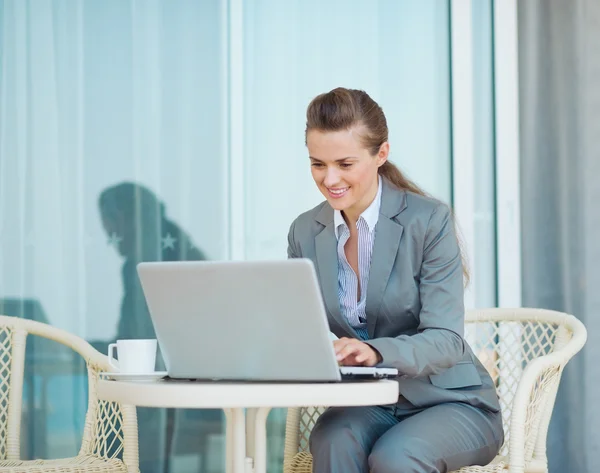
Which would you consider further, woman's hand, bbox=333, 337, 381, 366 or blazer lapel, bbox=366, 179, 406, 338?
blazer lapel, bbox=366, 179, 406, 338

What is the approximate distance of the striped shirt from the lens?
2258 millimetres

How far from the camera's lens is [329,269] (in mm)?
2254

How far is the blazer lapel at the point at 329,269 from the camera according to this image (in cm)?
223

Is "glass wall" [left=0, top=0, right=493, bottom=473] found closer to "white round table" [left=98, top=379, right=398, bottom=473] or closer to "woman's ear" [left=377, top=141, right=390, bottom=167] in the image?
"woman's ear" [left=377, top=141, right=390, bottom=167]

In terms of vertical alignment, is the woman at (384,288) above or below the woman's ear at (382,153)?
below

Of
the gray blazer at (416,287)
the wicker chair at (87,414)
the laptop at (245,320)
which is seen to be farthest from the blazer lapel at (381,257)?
the wicker chair at (87,414)

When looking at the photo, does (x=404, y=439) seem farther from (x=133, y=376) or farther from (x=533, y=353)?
(x=533, y=353)

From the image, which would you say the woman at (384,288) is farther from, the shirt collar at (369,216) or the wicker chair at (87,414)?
the wicker chair at (87,414)

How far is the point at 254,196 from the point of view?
3213 mm

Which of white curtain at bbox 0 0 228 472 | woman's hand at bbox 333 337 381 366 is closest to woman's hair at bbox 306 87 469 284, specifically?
woman's hand at bbox 333 337 381 366

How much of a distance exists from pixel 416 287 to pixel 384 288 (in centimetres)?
8

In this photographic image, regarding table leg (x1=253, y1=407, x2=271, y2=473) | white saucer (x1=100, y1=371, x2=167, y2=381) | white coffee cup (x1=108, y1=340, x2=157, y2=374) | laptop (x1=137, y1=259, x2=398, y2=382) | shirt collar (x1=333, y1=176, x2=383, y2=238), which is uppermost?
shirt collar (x1=333, y1=176, x2=383, y2=238)

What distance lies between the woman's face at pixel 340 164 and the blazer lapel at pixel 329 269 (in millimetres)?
88

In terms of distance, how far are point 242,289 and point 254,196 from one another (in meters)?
1.60
